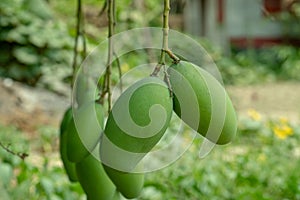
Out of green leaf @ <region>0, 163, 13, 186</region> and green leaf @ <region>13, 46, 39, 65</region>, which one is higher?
green leaf @ <region>0, 163, 13, 186</region>

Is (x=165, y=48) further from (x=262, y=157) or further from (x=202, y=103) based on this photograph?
(x=262, y=157)

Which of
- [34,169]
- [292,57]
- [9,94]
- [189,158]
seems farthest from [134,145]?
[292,57]

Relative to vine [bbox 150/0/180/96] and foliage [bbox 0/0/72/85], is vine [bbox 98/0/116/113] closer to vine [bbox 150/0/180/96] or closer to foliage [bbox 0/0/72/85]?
vine [bbox 150/0/180/96]

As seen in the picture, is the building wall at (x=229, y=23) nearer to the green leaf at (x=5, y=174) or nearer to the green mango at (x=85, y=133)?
the green leaf at (x=5, y=174)

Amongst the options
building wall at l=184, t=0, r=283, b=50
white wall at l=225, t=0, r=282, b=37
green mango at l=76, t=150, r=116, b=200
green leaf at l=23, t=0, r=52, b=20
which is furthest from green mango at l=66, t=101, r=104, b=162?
white wall at l=225, t=0, r=282, b=37

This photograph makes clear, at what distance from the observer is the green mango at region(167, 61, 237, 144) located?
510 mm

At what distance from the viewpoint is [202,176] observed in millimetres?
1886

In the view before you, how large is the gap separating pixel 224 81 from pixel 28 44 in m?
1.33

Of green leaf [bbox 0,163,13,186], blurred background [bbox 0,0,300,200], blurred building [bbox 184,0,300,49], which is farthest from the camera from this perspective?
blurred building [bbox 184,0,300,49]

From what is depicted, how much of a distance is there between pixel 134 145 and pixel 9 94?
349 centimetres

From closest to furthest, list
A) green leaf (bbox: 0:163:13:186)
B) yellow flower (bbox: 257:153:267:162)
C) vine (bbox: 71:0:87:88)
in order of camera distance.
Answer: vine (bbox: 71:0:87:88) < green leaf (bbox: 0:163:13:186) < yellow flower (bbox: 257:153:267:162)

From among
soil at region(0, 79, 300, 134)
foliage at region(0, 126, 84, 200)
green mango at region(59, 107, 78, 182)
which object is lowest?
soil at region(0, 79, 300, 134)

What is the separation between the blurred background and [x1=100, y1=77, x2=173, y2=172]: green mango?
9 cm

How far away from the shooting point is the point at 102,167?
0.62 meters
